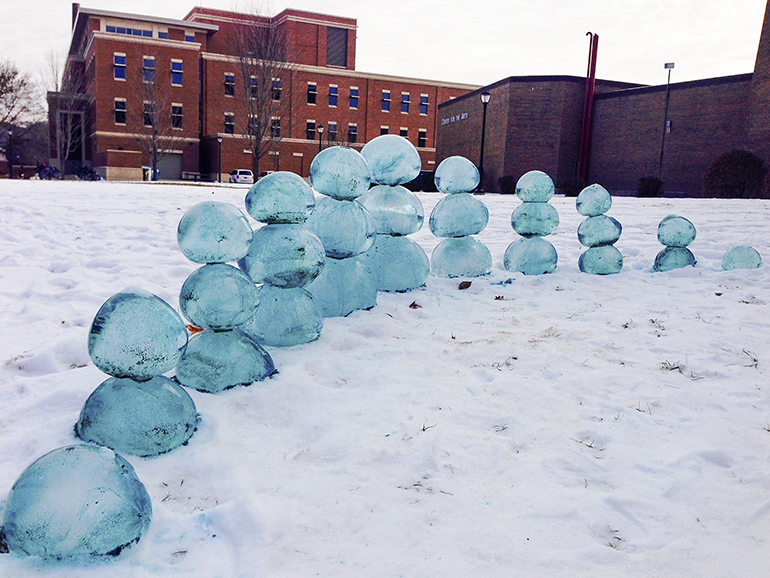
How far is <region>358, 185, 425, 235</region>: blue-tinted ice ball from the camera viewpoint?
4.50 metres

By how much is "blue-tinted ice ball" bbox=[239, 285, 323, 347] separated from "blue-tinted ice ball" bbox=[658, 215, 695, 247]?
4.32 m

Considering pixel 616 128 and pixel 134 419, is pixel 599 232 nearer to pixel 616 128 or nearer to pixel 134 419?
pixel 134 419

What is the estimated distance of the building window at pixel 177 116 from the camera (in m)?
40.7

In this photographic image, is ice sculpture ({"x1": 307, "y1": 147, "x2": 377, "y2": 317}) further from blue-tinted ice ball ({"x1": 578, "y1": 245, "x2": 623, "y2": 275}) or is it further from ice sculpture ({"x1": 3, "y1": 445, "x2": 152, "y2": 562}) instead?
blue-tinted ice ball ({"x1": 578, "y1": 245, "x2": 623, "y2": 275})

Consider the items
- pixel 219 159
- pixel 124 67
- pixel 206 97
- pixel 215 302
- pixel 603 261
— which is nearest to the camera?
pixel 215 302

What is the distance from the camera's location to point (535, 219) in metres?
5.65

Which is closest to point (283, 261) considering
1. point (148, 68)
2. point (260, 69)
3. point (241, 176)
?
Result: point (260, 69)

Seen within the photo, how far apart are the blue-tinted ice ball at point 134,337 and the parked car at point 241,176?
39.9 meters

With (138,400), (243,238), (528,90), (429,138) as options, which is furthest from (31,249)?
(429,138)

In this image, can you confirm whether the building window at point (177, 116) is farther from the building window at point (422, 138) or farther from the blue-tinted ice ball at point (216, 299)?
the blue-tinted ice ball at point (216, 299)

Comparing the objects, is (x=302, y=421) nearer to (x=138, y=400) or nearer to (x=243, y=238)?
(x=138, y=400)

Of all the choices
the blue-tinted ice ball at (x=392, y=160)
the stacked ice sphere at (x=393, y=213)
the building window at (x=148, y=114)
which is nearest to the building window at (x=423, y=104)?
the building window at (x=148, y=114)

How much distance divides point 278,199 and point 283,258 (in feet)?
1.15

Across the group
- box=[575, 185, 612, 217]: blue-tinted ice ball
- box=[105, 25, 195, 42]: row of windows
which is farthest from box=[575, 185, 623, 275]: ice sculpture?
box=[105, 25, 195, 42]: row of windows
